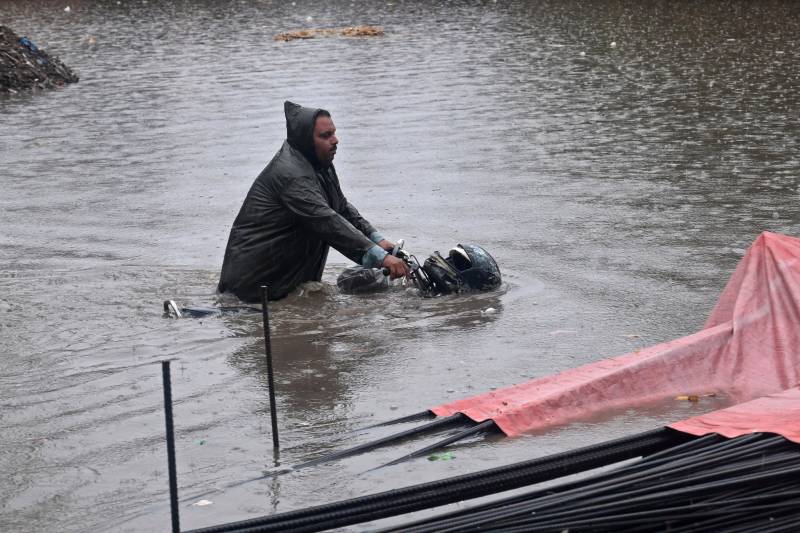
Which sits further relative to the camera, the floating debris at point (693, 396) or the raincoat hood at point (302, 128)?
the raincoat hood at point (302, 128)

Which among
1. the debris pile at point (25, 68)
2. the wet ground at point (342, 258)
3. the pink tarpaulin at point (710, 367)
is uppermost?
the pink tarpaulin at point (710, 367)

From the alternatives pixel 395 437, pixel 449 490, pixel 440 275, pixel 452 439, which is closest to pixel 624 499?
pixel 449 490

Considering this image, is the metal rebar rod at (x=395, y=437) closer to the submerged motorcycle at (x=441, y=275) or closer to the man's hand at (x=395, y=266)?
the man's hand at (x=395, y=266)

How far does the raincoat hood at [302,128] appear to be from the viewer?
8648 millimetres

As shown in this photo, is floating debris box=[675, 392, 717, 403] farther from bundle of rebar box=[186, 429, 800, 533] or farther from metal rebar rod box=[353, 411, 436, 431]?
bundle of rebar box=[186, 429, 800, 533]

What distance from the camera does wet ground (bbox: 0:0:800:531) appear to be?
6020 mm

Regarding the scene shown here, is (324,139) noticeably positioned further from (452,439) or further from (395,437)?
(452,439)

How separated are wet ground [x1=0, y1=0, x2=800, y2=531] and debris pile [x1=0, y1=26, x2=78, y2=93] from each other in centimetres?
64

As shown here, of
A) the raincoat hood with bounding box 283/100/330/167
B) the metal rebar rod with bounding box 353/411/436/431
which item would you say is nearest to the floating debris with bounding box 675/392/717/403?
the metal rebar rod with bounding box 353/411/436/431

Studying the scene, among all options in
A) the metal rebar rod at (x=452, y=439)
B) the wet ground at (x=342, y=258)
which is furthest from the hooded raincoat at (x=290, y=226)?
the metal rebar rod at (x=452, y=439)

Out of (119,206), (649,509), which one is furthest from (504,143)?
(649,509)

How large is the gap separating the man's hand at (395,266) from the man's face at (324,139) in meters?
0.89

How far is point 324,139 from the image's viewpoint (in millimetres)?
8719

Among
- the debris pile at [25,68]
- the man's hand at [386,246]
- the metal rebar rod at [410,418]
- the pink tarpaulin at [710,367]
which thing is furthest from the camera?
the debris pile at [25,68]
